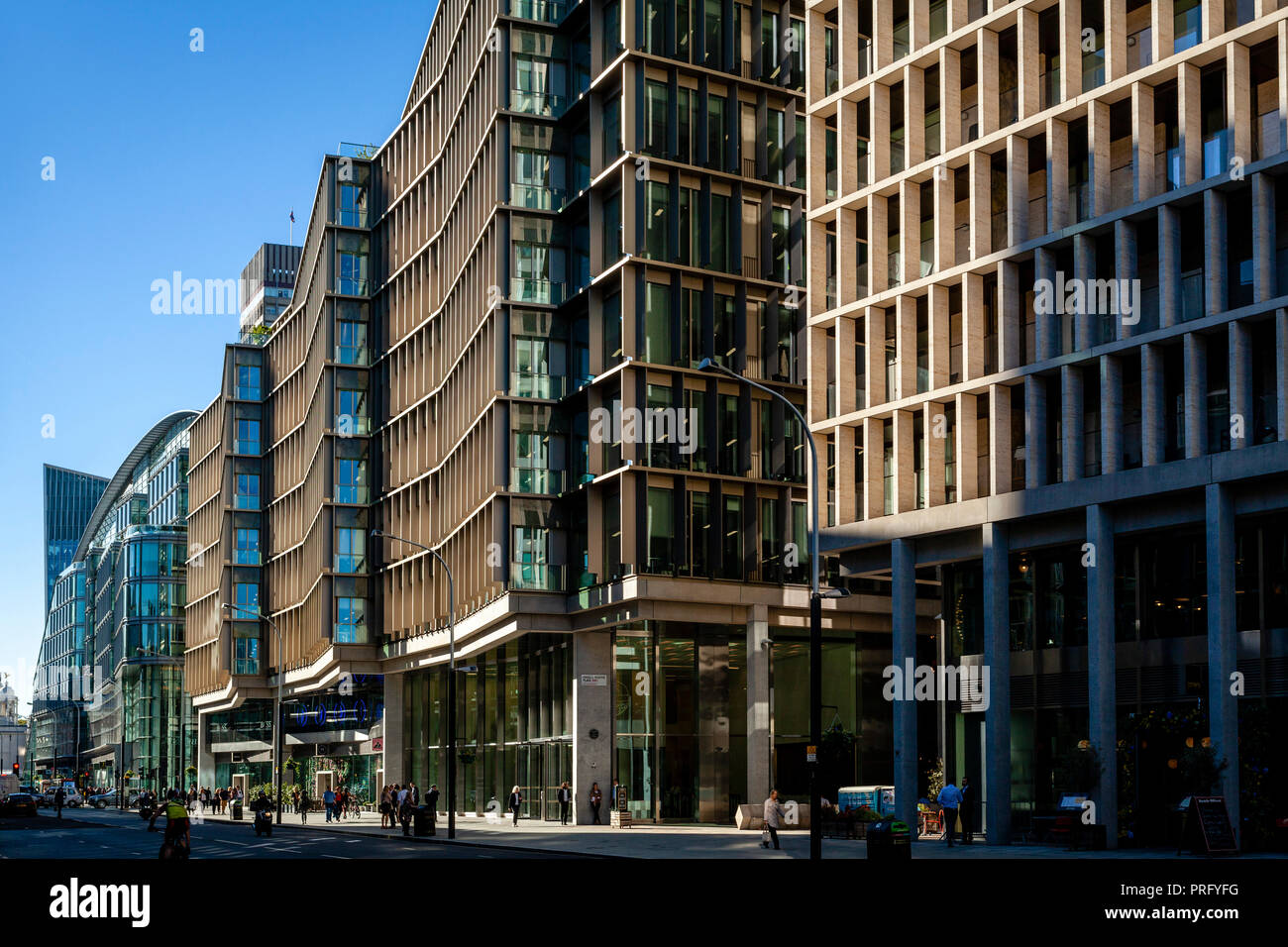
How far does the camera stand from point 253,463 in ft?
382

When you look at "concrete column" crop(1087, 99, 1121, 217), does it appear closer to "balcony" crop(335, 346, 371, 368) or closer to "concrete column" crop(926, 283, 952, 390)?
"concrete column" crop(926, 283, 952, 390)

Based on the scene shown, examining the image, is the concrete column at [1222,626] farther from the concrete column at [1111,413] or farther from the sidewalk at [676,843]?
the concrete column at [1111,413]

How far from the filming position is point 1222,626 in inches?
1419

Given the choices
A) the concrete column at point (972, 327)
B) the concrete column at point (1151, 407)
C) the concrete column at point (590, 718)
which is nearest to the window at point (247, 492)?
the concrete column at point (590, 718)

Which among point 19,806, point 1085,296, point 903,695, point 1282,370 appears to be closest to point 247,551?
point 19,806

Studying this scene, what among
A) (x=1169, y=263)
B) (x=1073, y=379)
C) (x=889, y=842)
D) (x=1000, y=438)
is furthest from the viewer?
(x=1000, y=438)

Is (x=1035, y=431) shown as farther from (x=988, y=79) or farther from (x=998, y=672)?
(x=988, y=79)

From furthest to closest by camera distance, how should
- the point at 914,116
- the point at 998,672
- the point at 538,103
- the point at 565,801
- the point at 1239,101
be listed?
the point at 538,103
the point at 565,801
the point at 914,116
the point at 998,672
the point at 1239,101

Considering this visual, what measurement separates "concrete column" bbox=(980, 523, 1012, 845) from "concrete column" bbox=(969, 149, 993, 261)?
307 inches

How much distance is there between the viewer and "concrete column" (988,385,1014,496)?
42.3 metres

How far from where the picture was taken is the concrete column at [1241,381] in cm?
3588

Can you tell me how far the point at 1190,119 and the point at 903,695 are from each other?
58.3 ft

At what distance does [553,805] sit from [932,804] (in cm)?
1936
